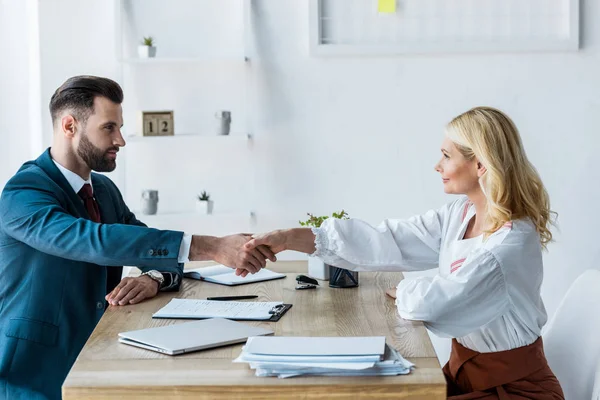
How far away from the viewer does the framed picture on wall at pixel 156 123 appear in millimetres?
3064

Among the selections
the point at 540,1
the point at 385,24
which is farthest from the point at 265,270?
the point at 540,1

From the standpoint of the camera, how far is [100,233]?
203 centimetres

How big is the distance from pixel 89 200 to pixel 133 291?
A: 37 centimetres

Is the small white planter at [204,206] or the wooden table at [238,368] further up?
the small white planter at [204,206]

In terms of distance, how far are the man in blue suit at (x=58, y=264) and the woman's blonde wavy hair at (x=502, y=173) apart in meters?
0.64

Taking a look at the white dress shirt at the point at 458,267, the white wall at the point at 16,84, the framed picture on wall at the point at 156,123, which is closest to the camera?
the white dress shirt at the point at 458,267

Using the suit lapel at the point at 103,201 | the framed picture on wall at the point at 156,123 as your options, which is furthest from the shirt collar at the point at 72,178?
the framed picture on wall at the point at 156,123

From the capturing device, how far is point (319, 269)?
232 cm

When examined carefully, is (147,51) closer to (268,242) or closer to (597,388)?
(268,242)

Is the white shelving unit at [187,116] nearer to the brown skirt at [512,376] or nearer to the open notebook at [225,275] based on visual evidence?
the open notebook at [225,275]

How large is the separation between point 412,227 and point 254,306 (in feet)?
1.86

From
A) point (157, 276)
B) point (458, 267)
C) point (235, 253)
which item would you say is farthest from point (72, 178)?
point (458, 267)

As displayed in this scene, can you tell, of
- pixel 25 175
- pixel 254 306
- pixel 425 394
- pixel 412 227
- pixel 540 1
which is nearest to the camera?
pixel 425 394

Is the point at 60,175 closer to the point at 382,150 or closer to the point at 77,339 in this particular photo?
the point at 77,339
